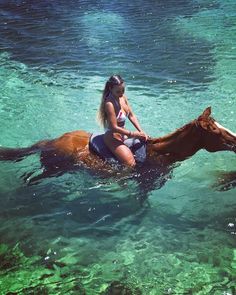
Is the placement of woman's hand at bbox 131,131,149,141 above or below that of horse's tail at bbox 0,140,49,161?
above

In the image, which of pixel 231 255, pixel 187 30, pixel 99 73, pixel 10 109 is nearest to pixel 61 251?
pixel 231 255

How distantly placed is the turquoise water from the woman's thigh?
45 centimetres

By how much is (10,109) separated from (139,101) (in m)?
4.01

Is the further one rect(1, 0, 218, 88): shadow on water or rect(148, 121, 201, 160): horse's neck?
rect(1, 0, 218, 88): shadow on water

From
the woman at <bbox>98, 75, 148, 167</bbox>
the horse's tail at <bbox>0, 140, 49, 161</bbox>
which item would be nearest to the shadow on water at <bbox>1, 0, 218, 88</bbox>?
the horse's tail at <bbox>0, 140, 49, 161</bbox>

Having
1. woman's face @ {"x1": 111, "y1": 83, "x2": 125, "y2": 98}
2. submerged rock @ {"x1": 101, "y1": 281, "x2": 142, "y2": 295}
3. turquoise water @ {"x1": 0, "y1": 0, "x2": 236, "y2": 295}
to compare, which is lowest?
submerged rock @ {"x1": 101, "y1": 281, "x2": 142, "y2": 295}

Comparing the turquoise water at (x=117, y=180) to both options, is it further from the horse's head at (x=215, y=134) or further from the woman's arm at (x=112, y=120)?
the horse's head at (x=215, y=134)

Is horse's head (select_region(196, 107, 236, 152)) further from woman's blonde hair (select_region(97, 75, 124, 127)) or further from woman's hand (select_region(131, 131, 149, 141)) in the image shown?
woman's blonde hair (select_region(97, 75, 124, 127))

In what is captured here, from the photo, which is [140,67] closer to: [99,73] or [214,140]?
[99,73]

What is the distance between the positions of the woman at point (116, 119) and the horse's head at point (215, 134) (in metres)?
1.22

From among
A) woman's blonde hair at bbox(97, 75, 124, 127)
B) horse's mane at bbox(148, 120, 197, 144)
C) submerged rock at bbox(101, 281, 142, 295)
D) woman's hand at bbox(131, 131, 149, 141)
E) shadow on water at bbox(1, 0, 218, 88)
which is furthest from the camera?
shadow on water at bbox(1, 0, 218, 88)

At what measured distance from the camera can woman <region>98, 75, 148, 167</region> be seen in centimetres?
715

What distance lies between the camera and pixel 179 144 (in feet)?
23.0

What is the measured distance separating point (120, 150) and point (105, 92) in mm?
1102
